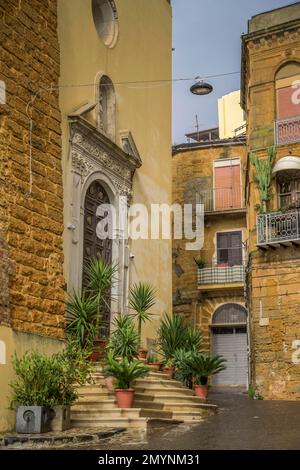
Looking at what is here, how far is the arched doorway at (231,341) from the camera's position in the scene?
26.1 meters

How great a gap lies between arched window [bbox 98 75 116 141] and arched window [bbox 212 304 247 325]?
13.3 meters

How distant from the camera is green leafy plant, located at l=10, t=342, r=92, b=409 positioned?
353 inches

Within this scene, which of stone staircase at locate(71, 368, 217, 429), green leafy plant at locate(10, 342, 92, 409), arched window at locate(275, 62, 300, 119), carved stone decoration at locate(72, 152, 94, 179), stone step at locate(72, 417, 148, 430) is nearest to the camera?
green leafy plant at locate(10, 342, 92, 409)

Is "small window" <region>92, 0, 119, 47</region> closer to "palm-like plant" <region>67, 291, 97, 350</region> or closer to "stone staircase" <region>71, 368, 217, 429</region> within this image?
"palm-like plant" <region>67, 291, 97, 350</region>

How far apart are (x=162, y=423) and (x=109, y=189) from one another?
21.0 ft

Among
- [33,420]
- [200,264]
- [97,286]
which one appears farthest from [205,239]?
[33,420]

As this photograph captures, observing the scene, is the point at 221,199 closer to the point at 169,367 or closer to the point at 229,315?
the point at 229,315

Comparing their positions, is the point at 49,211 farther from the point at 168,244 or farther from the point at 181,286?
the point at 181,286

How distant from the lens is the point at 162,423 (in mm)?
9742

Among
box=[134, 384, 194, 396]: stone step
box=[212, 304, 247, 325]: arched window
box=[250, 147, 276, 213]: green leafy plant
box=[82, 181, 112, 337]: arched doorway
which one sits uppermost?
box=[250, 147, 276, 213]: green leafy plant

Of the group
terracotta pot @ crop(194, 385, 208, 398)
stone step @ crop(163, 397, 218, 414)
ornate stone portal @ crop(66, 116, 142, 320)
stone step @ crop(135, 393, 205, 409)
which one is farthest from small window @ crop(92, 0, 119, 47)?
stone step @ crop(163, 397, 218, 414)

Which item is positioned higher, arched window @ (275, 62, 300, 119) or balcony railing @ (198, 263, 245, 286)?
arched window @ (275, 62, 300, 119)

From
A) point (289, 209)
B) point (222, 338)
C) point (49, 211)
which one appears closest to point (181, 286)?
point (222, 338)

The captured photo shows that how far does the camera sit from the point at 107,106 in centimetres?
1508
